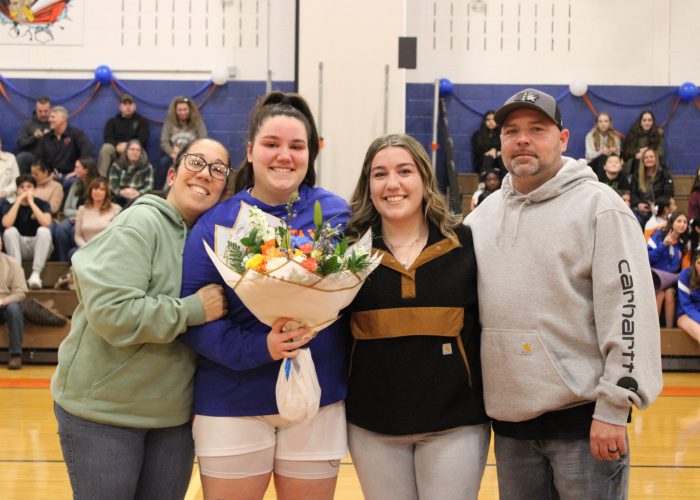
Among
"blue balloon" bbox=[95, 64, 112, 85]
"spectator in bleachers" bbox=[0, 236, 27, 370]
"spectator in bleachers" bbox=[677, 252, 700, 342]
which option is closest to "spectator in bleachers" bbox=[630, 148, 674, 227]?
"spectator in bleachers" bbox=[677, 252, 700, 342]

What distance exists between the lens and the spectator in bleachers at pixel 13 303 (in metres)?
6.61

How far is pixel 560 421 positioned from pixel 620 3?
9.21 metres

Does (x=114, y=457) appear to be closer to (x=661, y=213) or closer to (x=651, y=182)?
(x=661, y=213)

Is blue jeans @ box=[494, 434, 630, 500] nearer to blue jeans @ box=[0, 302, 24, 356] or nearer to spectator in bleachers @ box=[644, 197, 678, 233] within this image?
blue jeans @ box=[0, 302, 24, 356]

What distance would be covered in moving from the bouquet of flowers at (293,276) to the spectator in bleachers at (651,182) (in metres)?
7.46

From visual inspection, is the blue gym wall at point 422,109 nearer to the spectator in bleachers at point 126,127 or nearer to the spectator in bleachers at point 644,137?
the spectator in bleachers at point 126,127

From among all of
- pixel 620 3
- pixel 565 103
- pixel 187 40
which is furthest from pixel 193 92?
pixel 620 3

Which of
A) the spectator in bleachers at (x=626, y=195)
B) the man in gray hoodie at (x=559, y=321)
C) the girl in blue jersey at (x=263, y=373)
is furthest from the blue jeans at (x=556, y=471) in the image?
the spectator in bleachers at (x=626, y=195)

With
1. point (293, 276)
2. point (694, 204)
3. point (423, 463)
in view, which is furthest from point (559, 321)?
point (694, 204)

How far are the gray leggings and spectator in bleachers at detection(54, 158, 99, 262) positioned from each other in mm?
6193

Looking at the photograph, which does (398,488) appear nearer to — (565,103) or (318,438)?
(318,438)

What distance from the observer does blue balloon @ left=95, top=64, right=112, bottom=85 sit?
9.92 m

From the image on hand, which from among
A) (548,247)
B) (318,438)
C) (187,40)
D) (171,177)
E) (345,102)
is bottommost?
(318,438)

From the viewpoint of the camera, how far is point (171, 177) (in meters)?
2.46
